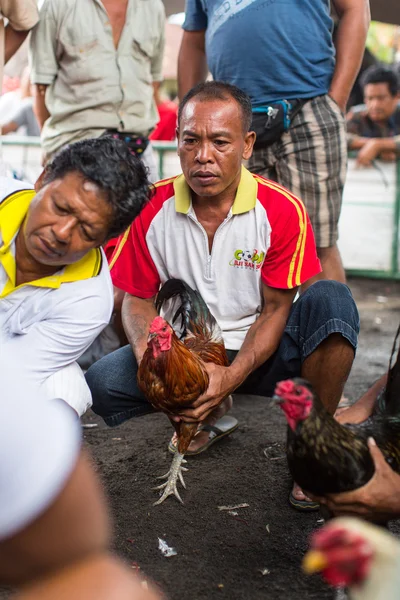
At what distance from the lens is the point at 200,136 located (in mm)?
2959

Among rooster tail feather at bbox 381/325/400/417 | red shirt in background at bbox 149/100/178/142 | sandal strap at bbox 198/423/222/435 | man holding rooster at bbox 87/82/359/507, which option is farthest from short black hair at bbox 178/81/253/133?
red shirt in background at bbox 149/100/178/142

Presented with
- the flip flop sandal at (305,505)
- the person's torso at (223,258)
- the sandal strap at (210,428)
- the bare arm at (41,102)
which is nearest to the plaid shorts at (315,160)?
the person's torso at (223,258)

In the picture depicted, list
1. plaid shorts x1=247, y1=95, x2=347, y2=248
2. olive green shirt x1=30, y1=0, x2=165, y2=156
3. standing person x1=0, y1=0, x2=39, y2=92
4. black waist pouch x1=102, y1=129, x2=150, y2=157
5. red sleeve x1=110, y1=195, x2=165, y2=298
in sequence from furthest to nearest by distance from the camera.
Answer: black waist pouch x1=102, y1=129, x2=150, y2=157, olive green shirt x1=30, y1=0, x2=165, y2=156, plaid shorts x1=247, y1=95, x2=347, y2=248, standing person x1=0, y1=0, x2=39, y2=92, red sleeve x1=110, y1=195, x2=165, y2=298

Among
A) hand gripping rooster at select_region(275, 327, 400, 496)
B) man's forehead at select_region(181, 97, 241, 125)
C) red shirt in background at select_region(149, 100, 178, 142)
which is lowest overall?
hand gripping rooster at select_region(275, 327, 400, 496)

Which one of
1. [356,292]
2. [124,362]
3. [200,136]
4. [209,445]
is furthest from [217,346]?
[356,292]

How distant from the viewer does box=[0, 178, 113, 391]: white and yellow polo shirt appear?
8.21 ft

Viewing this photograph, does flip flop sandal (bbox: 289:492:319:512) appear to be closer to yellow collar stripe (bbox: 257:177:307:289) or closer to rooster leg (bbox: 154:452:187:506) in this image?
rooster leg (bbox: 154:452:187:506)

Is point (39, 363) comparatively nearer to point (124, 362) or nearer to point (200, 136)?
point (124, 362)

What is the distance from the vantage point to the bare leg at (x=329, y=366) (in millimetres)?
2816

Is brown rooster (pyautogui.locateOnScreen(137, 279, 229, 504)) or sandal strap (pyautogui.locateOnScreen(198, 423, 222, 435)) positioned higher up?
brown rooster (pyautogui.locateOnScreen(137, 279, 229, 504))

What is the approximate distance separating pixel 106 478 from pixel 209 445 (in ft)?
1.80

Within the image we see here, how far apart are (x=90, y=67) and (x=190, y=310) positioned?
183 cm

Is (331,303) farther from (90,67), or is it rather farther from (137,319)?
(90,67)

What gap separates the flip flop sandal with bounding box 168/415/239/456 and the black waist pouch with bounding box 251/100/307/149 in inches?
55.9
